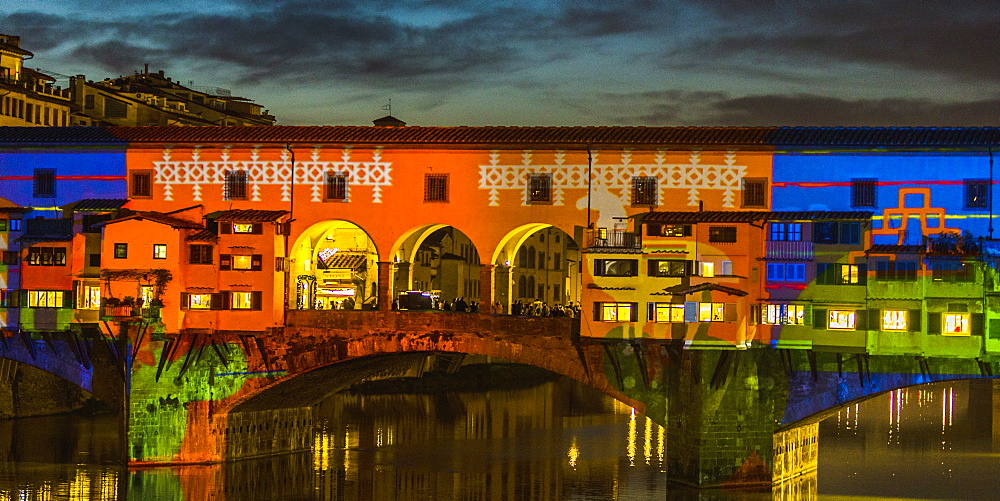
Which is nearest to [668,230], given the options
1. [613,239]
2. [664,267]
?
[664,267]

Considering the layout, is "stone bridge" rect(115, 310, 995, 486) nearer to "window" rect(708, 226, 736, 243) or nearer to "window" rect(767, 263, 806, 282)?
"window" rect(767, 263, 806, 282)

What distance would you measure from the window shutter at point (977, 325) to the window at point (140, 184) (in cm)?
2873

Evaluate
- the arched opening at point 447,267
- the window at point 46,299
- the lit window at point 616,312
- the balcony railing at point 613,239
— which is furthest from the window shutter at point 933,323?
the arched opening at point 447,267

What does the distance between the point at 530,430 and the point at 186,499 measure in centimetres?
2172

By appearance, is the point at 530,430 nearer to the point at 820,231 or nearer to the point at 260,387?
the point at 260,387

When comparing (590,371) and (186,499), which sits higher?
(590,371)

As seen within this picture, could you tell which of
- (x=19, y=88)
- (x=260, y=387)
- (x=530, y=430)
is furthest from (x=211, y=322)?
(x=19, y=88)

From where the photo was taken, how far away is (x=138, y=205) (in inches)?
2061

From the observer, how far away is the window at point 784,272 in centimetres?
4734

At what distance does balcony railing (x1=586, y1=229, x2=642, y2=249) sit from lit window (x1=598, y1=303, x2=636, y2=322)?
195 centimetres

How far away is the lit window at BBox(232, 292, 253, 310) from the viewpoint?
1978 inches

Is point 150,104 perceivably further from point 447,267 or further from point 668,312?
point 668,312

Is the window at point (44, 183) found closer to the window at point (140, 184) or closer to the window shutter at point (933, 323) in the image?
the window at point (140, 184)

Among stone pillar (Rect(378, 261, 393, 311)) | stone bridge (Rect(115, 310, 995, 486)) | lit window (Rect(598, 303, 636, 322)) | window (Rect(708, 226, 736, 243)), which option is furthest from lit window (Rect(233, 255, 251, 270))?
window (Rect(708, 226, 736, 243))
